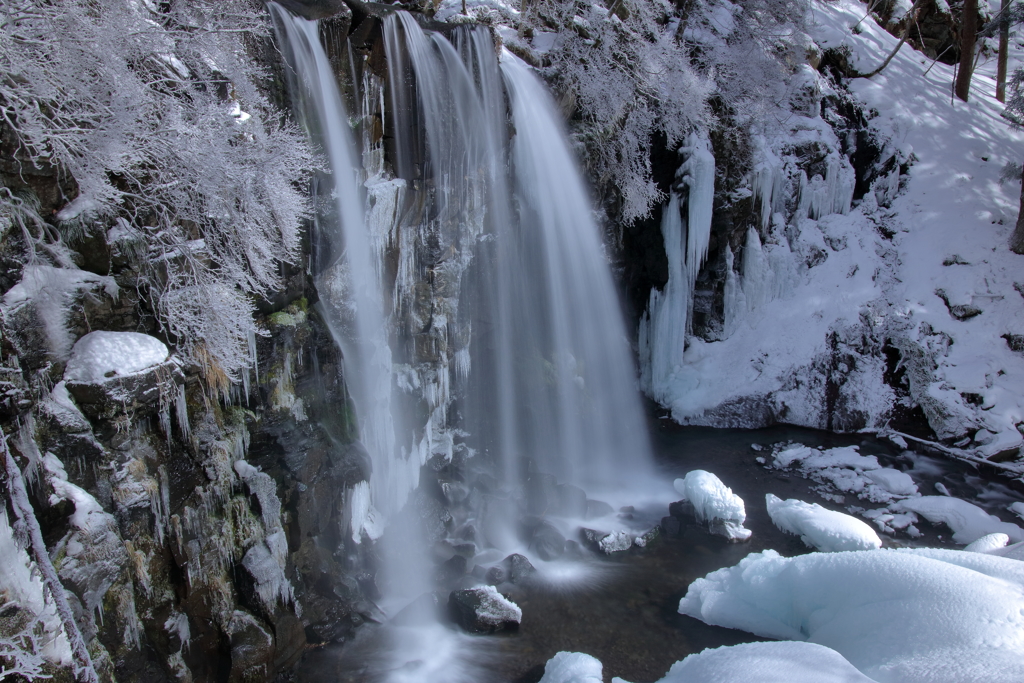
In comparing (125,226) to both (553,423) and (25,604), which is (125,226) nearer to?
(25,604)

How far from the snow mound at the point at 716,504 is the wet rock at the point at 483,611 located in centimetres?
338

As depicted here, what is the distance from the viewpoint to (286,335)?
661 cm

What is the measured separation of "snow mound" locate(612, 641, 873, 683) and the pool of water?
1161mm

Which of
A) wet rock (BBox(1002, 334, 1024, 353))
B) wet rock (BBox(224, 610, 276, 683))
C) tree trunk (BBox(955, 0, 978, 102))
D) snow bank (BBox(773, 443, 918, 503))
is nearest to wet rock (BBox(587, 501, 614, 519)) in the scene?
snow bank (BBox(773, 443, 918, 503))

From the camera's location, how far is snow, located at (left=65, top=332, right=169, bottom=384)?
488 centimetres

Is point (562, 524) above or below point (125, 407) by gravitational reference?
below

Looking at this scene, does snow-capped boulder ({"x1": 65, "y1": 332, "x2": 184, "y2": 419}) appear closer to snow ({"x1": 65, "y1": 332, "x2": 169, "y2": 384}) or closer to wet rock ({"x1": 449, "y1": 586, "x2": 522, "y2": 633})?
snow ({"x1": 65, "y1": 332, "x2": 169, "y2": 384})

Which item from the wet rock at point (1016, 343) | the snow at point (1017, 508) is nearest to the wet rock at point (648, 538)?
the snow at point (1017, 508)

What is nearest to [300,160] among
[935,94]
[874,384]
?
[874,384]

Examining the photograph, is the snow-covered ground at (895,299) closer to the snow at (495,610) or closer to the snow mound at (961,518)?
the snow mound at (961,518)

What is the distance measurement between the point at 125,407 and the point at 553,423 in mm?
7590

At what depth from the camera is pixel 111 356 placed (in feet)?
16.5

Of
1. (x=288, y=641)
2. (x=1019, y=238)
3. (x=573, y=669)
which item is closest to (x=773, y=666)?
(x=573, y=669)

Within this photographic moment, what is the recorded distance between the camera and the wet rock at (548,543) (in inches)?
321
